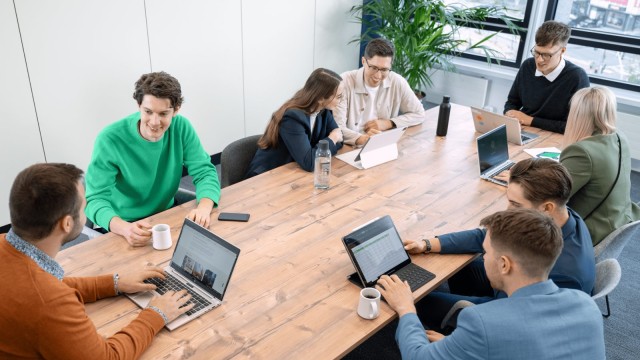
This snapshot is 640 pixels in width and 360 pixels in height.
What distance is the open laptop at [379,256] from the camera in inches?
73.8

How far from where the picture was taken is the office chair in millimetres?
1927

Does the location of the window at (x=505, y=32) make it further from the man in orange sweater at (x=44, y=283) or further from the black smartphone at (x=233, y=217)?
the man in orange sweater at (x=44, y=283)

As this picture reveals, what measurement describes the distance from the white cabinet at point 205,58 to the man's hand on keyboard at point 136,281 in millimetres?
2413

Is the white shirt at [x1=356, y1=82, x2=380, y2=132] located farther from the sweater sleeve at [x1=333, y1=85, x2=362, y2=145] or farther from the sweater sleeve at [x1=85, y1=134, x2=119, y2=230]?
the sweater sleeve at [x1=85, y1=134, x2=119, y2=230]

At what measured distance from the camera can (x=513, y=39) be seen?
18.3 feet

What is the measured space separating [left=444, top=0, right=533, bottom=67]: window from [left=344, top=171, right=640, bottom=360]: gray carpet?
274 cm

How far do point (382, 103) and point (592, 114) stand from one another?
1393 mm

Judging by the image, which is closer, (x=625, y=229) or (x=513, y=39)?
(x=625, y=229)

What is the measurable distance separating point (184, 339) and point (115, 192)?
1.15 m

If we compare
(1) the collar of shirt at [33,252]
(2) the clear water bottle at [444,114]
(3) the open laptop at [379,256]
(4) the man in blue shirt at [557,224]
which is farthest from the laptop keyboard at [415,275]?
(2) the clear water bottle at [444,114]

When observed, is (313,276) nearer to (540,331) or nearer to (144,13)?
(540,331)

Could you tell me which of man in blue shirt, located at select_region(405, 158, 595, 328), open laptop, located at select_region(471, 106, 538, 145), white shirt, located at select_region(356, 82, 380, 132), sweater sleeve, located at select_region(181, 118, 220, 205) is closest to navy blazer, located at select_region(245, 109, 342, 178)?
sweater sleeve, located at select_region(181, 118, 220, 205)

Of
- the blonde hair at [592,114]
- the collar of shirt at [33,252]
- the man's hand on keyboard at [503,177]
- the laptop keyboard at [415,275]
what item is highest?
the blonde hair at [592,114]

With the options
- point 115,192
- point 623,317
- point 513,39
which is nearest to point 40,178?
point 115,192
